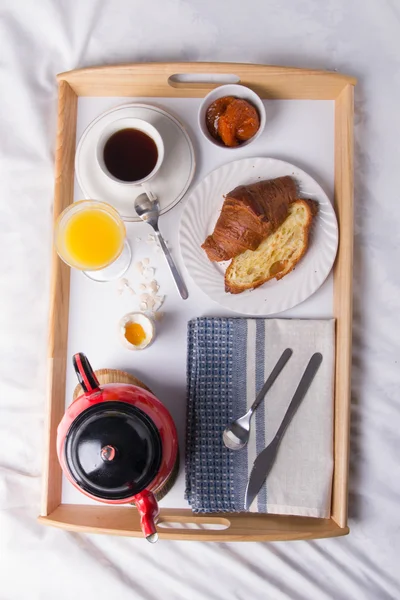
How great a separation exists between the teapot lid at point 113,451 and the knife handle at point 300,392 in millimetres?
269

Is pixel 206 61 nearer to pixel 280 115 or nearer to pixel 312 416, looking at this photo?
pixel 280 115

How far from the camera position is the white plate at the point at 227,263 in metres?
1.06

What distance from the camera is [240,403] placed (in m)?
1.05

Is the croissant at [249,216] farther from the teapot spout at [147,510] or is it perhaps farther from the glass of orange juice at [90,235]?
the teapot spout at [147,510]

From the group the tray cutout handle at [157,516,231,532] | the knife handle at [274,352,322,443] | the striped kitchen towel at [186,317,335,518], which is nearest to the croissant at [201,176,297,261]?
the striped kitchen towel at [186,317,335,518]

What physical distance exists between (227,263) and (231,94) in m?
0.33

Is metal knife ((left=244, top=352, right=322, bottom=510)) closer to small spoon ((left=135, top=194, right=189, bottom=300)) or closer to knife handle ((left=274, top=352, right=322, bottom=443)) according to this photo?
knife handle ((left=274, top=352, right=322, bottom=443))

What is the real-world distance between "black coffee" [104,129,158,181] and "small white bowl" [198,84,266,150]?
107 millimetres

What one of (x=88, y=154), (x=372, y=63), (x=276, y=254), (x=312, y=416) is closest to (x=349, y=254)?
(x=276, y=254)

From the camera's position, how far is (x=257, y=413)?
1.05 metres

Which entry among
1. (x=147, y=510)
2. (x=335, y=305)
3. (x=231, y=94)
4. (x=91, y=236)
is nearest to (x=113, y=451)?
(x=147, y=510)

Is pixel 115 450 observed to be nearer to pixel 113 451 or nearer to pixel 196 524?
pixel 113 451

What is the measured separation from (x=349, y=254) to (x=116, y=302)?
1.53ft

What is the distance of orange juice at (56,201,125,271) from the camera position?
1.01 m
